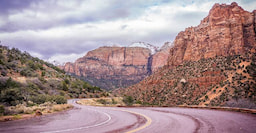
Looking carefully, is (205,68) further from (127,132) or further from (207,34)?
(127,132)

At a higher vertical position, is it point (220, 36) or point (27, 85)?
point (220, 36)

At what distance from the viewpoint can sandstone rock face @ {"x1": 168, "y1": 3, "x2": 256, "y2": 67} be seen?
69.0 m

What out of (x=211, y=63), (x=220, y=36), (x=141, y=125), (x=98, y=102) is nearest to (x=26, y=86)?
(x=98, y=102)

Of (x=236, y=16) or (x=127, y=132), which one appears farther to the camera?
(x=236, y=16)

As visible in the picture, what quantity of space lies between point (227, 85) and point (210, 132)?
3868 cm

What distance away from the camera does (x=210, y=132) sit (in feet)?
23.2

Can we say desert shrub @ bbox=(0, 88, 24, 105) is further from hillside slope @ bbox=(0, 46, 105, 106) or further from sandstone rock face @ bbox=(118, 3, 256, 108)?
sandstone rock face @ bbox=(118, 3, 256, 108)

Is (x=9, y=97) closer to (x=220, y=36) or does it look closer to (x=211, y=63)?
(x=211, y=63)

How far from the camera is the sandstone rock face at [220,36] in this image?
6900cm

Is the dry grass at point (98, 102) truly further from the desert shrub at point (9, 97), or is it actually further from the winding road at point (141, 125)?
the winding road at point (141, 125)

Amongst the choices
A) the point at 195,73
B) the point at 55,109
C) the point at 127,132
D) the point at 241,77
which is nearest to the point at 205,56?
the point at 195,73

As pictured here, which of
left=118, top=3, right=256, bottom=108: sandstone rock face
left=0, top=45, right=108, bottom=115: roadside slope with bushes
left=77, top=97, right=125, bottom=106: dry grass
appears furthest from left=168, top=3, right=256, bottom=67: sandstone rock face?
left=0, top=45, right=108, bottom=115: roadside slope with bushes

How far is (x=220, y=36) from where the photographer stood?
74188 millimetres

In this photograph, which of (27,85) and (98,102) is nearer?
(27,85)
